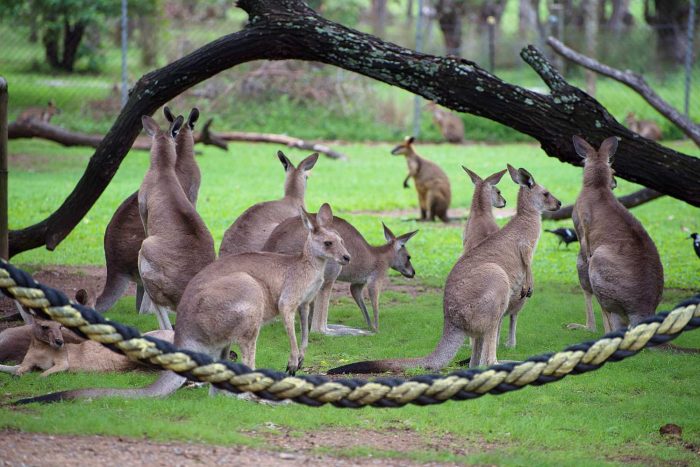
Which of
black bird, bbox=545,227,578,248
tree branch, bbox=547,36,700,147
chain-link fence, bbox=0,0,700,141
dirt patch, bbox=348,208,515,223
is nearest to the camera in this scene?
tree branch, bbox=547,36,700,147

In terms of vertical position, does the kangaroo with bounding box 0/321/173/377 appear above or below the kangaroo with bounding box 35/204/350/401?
below

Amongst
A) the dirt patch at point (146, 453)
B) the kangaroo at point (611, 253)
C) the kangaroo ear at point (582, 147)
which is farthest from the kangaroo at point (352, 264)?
the dirt patch at point (146, 453)

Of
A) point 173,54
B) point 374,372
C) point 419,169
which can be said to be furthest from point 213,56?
point 173,54

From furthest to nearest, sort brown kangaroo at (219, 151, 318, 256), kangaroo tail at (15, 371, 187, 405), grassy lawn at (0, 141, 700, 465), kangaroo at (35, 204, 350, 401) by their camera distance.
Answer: brown kangaroo at (219, 151, 318, 256) < kangaroo at (35, 204, 350, 401) < kangaroo tail at (15, 371, 187, 405) < grassy lawn at (0, 141, 700, 465)

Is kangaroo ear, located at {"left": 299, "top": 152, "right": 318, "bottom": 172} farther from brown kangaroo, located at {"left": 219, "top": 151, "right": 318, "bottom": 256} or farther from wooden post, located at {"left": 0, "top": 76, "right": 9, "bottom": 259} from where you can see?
wooden post, located at {"left": 0, "top": 76, "right": 9, "bottom": 259}

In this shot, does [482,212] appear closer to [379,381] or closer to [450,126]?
[379,381]

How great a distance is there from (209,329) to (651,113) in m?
19.4

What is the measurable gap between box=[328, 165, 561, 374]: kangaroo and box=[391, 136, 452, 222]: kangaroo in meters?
5.54

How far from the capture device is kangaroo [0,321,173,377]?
18.9 ft

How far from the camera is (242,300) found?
533 cm

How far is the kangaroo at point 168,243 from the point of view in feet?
20.8

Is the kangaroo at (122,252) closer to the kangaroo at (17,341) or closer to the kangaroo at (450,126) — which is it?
the kangaroo at (17,341)

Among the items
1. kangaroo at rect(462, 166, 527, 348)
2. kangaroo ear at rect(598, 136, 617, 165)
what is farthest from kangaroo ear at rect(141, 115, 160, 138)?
kangaroo ear at rect(598, 136, 617, 165)

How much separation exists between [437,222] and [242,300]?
733 cm
